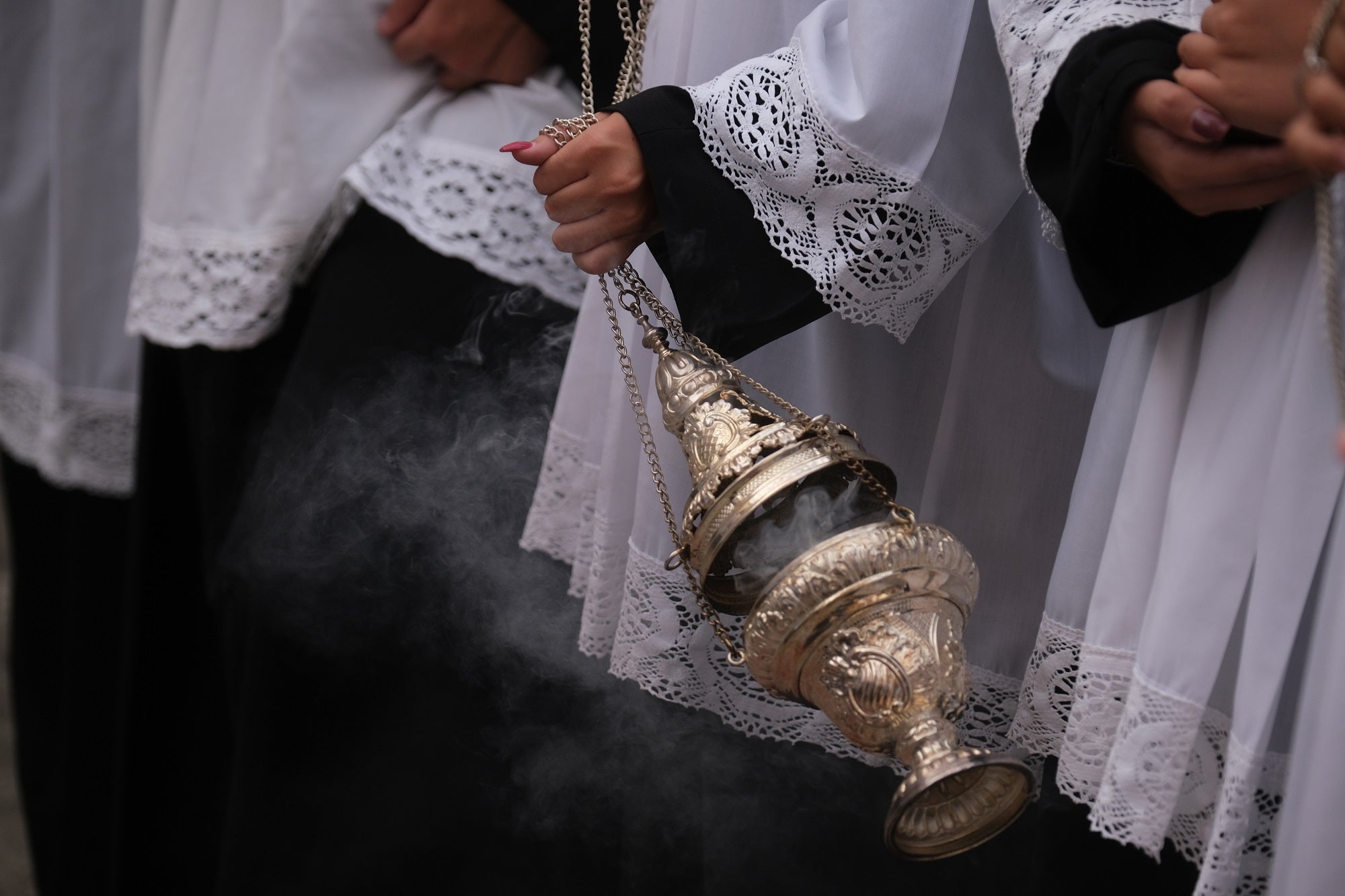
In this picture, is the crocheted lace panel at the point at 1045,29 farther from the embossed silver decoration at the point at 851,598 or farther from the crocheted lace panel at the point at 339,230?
Answer: the crocheted lace panel at the point at 339,230

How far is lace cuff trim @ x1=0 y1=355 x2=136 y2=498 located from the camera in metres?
1.82

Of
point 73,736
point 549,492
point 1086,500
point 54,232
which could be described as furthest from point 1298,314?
point 73,736

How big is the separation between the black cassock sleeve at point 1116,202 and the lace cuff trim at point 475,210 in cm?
64

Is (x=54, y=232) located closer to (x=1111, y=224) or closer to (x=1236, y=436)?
(x=1111, y=224)

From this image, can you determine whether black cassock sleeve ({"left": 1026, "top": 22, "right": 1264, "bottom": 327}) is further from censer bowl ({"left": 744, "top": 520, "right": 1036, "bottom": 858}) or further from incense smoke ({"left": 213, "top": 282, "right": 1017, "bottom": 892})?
incense smoke ({"left": 213, "top": 282, "right": 1017, "bottom": 892})

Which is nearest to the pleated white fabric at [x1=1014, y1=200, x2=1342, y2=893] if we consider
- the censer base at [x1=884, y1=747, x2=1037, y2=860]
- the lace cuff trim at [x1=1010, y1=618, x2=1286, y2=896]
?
the lace cuff trim at [x1=1010, y1=618, x2=1286, y2=896]

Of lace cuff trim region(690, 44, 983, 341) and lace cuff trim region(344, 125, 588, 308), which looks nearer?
lace cuff trim region(690, 44, 983, 341)

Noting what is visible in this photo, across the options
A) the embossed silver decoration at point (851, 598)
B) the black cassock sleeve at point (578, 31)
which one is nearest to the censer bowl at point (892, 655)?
the embossed silver decoration at point (851, 598)

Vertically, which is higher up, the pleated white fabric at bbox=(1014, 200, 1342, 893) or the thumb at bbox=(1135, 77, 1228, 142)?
the thumb at bbox=(1135, 77, 1228, 142)

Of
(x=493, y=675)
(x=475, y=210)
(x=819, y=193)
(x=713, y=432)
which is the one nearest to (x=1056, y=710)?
(x=713, y=432)

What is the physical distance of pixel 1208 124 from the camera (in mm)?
757

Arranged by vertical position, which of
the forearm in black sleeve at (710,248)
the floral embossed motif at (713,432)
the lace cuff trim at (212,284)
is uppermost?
the forearm in black sleeve at (710,248)

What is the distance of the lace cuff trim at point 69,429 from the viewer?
1816 millimetres

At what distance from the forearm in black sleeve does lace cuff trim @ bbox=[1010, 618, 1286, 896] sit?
1.33 feet
